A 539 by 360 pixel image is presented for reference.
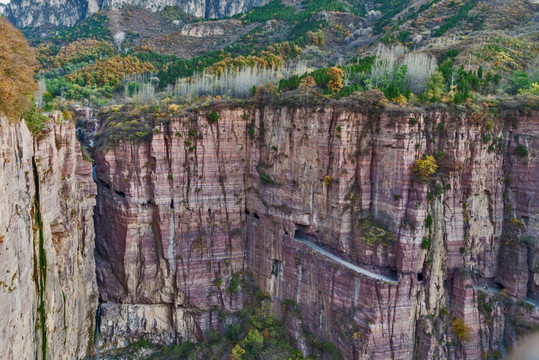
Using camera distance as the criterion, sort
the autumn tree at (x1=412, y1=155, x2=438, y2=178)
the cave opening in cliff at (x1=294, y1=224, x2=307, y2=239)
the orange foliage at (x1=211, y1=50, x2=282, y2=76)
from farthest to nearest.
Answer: the orange foliage at (x1=211, y1=50, x2=282, y2=76), the cave opening in cliff at (x1=294, y1=224, x2=307, y2=239), the autumn tree at (x1=412, y1=155, x2=438, y2=178)

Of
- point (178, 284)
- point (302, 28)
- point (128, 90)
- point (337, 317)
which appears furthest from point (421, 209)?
point (302, 28)

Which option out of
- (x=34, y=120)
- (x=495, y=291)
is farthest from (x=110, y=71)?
(x=495, y=291)

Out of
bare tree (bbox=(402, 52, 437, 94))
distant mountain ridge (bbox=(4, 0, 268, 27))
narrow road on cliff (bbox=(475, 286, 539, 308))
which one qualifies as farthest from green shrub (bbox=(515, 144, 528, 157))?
distant mountain ridge (bbox=(4, 0, 268, 27))

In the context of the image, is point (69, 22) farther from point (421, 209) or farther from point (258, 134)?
point (421, 209)

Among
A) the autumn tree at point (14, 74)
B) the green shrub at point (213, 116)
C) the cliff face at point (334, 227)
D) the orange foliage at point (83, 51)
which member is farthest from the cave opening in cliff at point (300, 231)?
the orange foliage at point (83, 51)

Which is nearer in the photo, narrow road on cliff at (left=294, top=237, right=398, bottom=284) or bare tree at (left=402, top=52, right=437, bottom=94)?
narrow road on cliff at (left=294, top=237, right=398, bottom=284)

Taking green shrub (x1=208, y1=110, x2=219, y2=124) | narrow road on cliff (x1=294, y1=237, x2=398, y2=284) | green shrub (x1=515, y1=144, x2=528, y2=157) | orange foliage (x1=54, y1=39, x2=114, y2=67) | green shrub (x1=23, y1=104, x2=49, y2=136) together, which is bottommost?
narrow road on cliff (x1=294, y1=237, x2=398, y2=284)

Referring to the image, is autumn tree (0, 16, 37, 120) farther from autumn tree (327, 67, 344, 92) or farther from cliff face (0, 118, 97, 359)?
autumn tree (327, 67, 344, 92)
